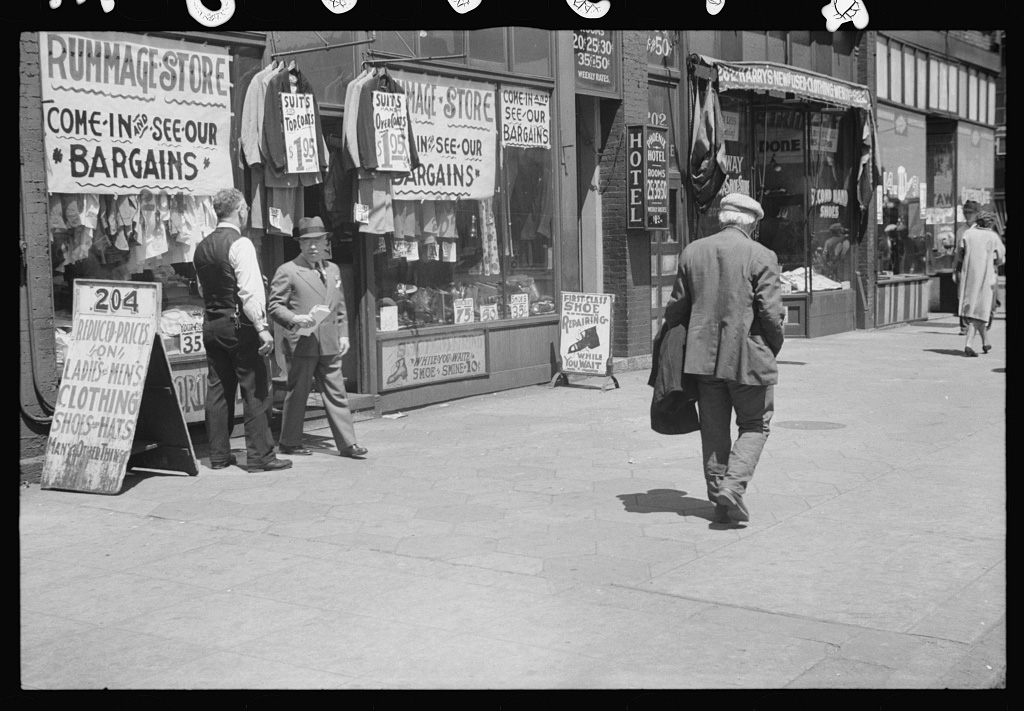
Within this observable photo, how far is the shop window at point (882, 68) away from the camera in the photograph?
65.5 ft

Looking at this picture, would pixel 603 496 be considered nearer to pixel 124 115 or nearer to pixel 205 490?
pixel 205 490

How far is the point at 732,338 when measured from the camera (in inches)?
263

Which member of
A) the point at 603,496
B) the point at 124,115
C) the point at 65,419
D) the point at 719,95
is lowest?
the point at 603,496

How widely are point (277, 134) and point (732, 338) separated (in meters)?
4.69

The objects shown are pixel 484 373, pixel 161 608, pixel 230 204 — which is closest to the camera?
pixel 161 608

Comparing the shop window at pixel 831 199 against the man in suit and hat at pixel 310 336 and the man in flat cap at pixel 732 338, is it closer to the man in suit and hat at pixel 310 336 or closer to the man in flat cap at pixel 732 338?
the man in suit and hat at pixel 310 336

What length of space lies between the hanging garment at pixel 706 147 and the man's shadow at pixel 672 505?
29.1 ft

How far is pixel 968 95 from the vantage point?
933 inches

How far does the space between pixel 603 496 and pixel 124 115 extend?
4.47 metres

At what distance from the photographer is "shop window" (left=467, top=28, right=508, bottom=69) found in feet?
40.6

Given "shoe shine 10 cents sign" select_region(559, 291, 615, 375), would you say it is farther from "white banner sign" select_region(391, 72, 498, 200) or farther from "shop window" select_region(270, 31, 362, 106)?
"shop window" select_region(270, 31, 362, 106)

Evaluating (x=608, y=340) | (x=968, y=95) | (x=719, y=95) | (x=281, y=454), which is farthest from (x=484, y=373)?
(x=968, y=95)

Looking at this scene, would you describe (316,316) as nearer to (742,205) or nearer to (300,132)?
(300,132)

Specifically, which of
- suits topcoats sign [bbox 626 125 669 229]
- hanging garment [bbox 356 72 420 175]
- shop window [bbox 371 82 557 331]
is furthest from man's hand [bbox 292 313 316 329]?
suits topcoats sign [bbox 626 125 669 229]
